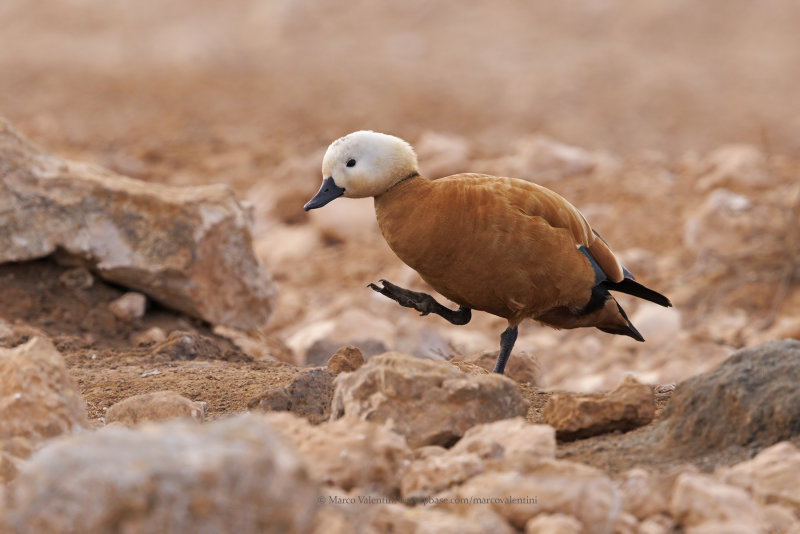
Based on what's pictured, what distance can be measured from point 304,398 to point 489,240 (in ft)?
3.45

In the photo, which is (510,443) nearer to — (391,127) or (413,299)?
(413,299)

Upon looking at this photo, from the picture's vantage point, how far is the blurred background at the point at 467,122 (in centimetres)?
878

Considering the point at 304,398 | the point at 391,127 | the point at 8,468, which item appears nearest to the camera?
the point at 8,468

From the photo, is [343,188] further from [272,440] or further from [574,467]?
[272,440]

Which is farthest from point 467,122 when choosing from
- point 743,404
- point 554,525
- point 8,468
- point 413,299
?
point 554,525

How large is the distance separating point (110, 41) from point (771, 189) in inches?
472

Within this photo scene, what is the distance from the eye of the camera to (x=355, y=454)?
309cm

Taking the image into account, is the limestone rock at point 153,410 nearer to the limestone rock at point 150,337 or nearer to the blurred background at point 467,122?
the limestone rock at point 150,337

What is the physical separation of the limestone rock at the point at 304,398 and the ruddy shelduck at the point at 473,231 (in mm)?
775

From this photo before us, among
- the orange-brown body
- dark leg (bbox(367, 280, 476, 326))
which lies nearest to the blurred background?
dark leg (bbox(367, 280, 476, 326))

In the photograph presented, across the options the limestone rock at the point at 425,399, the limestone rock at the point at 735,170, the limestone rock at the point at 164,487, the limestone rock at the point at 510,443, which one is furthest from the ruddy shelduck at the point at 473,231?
the limestone rock at the point at 735,170

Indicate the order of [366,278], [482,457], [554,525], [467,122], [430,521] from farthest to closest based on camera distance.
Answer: [467,122]
[366,278]
[482,457]
[430,521]
[554,525]

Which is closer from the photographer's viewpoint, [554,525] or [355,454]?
[554,525]

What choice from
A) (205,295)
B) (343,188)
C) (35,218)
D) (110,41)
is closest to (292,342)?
(205,295)
